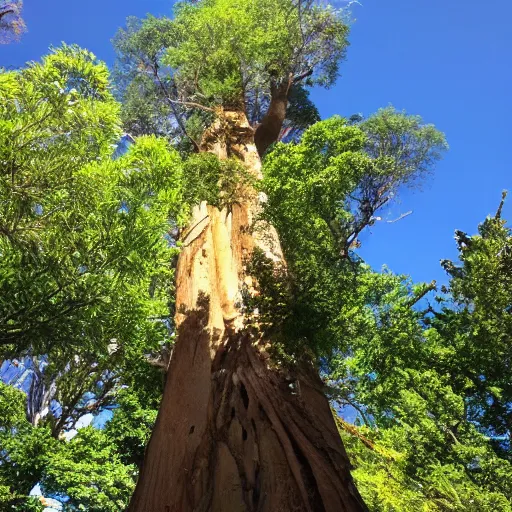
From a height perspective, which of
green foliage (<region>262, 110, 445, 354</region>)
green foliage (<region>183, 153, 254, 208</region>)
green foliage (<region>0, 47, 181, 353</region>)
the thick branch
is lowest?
green foliage (<region>0, 47, 181, 353</region>)

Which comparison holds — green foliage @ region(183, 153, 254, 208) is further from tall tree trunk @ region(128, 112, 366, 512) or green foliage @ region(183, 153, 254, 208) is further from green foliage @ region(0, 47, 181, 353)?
green foliage @ region(0, 47, 181, 353)

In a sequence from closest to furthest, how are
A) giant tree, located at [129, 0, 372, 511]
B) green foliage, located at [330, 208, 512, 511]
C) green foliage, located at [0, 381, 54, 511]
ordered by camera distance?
1. giant tree, located at [129, 0, 372, 511]
2. green foliage, located at [330, 208, 512, 511]
3. green foliage, located at [0, 381, 54, 511]

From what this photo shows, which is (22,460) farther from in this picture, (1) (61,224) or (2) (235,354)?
(1) (61,224)

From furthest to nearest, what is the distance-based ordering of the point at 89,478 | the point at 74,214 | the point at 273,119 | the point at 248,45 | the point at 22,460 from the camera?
the point at 273,119
the point at 248,45
the point at 22,460
the point at 89,478
the point at 74,214

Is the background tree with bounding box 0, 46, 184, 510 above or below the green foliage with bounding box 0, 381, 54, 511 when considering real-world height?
above

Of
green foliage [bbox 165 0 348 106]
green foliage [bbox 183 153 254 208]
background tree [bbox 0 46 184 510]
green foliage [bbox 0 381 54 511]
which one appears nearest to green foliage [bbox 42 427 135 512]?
green foliage [bbox 0 381 54 511]

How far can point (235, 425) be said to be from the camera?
19.8 ft

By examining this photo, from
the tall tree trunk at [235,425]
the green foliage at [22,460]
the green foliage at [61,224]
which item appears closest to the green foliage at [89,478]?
the green foliage at [22,460]

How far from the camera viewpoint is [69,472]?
8586 mm

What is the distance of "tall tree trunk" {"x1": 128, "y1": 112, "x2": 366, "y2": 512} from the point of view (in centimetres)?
491

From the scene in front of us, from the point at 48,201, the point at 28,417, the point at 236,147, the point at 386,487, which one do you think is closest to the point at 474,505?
the point at 386,487

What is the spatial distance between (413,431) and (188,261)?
6027 mm

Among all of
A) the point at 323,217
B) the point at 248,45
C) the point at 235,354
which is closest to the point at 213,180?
the point at 323,217

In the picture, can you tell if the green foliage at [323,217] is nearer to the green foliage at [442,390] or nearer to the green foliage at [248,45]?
the green foliage at [442,390]
